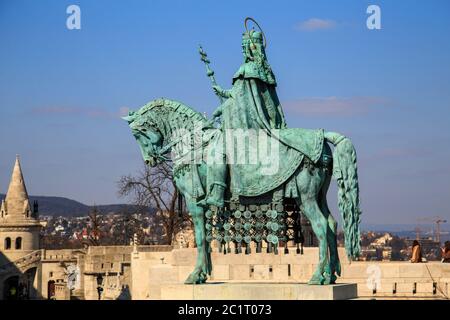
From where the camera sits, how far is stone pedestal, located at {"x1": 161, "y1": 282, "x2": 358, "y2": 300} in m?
20.9

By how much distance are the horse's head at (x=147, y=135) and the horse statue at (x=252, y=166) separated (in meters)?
0.02

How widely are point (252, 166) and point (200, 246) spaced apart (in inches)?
72.8

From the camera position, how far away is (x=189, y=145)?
73.5 feet

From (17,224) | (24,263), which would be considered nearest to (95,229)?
(24,263)

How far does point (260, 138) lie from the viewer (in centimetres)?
2177

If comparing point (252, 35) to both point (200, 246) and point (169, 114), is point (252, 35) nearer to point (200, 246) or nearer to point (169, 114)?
point (169, 114)

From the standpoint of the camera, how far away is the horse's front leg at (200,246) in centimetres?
2216

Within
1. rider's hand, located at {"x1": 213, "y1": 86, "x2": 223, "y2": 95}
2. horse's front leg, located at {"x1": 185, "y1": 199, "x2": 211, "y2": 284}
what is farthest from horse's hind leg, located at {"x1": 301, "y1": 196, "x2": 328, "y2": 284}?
rider's hand, located at {"x1": 213, "y1": 86, "x2": 223, "y2": 95}

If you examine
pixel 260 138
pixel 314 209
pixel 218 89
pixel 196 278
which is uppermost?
pixel 218 89

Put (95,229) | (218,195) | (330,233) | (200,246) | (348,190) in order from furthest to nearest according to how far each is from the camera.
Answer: (95,229) < (200,246) < (218,195) < (330,233) < (348,190)

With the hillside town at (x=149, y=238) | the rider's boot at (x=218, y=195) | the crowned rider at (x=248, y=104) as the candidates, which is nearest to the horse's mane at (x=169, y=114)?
the crowned rider at (x=248, y=104)

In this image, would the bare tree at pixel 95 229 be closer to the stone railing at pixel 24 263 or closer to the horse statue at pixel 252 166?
the stone railing at pixel 24 263
